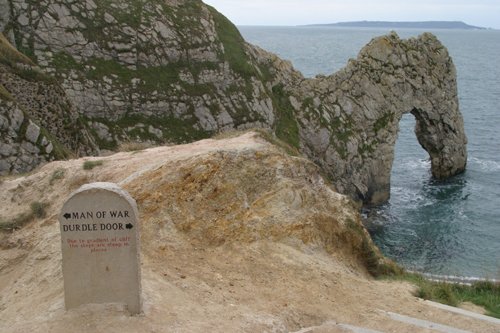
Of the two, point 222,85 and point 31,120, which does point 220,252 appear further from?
point 222,85

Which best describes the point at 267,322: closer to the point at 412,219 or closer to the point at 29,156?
the point at 29,156

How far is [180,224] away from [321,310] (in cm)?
496

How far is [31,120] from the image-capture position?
30.0 meters

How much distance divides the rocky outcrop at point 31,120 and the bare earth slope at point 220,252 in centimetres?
998

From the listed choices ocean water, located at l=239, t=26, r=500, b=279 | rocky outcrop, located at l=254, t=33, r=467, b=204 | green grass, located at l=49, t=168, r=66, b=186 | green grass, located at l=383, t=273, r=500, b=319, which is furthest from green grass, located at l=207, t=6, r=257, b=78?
green grass, located at l=383, t=273, r=500, b=319

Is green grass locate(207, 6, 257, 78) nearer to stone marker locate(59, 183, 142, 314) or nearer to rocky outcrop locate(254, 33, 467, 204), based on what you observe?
rocky outcrop locate(254, 33, 467, 204)

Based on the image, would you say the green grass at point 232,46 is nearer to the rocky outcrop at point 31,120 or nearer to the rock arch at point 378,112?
the rock arch at point 378,112

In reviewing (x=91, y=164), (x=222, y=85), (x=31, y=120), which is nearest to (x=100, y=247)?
(x=91, y=164)

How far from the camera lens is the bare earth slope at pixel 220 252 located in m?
11.5

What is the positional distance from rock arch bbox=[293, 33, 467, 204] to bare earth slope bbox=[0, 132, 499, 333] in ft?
109

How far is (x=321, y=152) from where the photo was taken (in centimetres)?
5125

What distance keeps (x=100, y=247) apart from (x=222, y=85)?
1542 inches

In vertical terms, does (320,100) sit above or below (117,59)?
below

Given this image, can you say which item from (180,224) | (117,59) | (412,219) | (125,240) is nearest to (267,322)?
(125,240)
